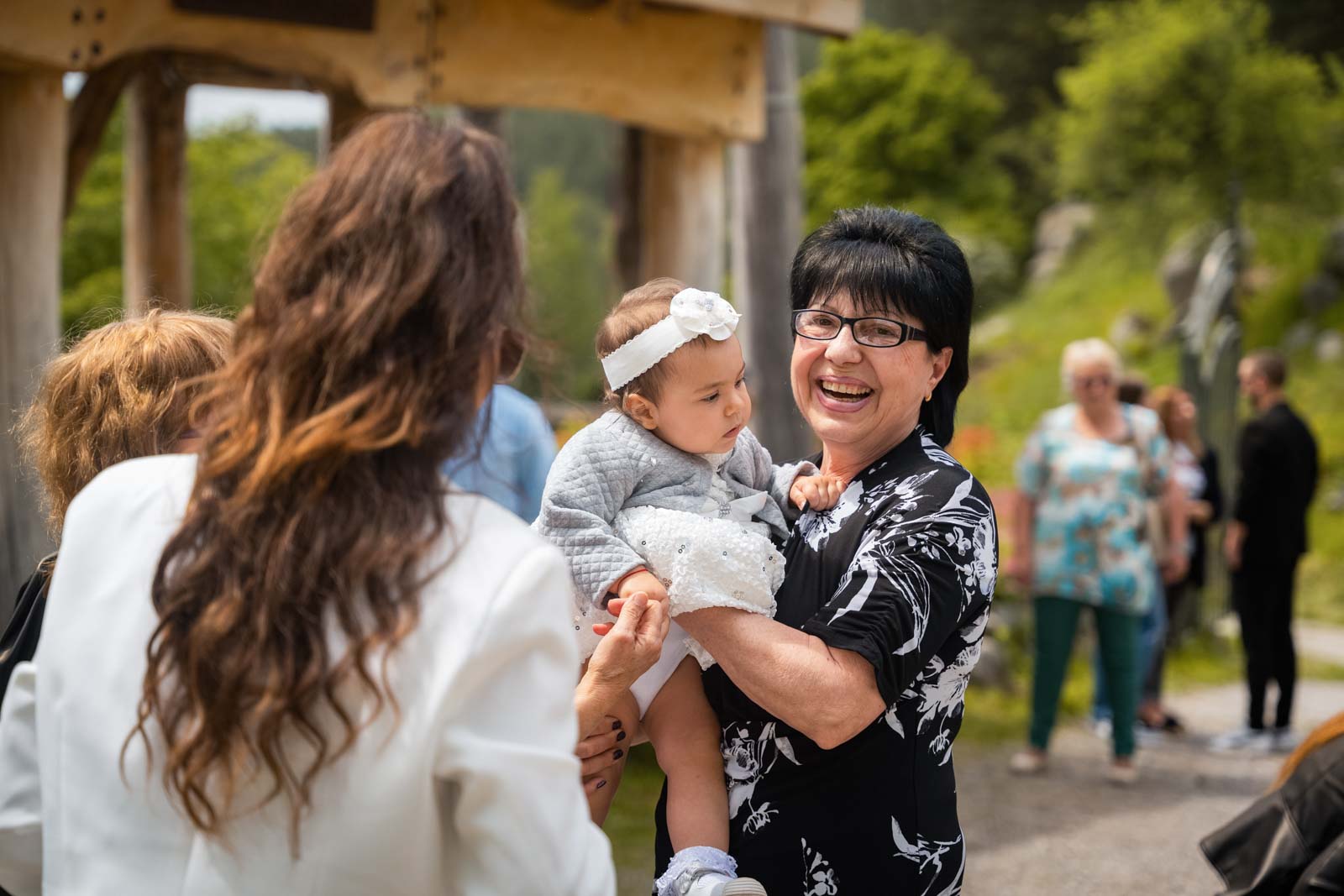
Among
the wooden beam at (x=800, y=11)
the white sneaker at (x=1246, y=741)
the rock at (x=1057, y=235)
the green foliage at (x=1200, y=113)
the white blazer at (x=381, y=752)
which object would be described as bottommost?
the white sneaker at (x=1246, y=741)

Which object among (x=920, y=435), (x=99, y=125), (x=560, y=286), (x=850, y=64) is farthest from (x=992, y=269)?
(x=920, y=435)

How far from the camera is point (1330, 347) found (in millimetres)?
17891

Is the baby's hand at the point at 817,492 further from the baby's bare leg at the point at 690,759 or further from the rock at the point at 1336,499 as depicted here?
the rock at the point at 1336,499

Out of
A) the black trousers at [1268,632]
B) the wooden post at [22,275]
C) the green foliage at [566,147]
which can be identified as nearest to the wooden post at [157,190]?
the wooden post at [22,275]

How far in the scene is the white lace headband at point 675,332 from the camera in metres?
2.16

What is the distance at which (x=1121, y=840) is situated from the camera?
556 cm

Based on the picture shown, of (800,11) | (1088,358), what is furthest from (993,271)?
(800,11)

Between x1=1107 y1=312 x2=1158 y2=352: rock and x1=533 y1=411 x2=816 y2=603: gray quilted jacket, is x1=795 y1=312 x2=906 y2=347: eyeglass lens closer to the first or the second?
x1=533 y1=411 x2=816 y2=603: gray quilted jacket

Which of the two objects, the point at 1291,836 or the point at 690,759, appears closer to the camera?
the point at 690,759

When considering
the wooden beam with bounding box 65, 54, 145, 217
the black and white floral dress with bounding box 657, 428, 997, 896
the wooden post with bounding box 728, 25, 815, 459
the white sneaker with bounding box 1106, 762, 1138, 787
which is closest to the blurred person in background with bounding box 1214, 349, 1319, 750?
the white sneaker with bounding box 1106, 762, 1138, 787

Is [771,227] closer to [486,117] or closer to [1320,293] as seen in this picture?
[486,117]

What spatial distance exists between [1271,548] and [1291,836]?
15.0 feet

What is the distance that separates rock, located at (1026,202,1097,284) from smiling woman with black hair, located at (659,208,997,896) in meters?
26.2

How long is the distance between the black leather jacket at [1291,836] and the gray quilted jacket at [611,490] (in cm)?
140
